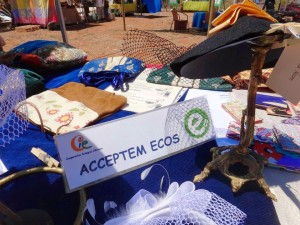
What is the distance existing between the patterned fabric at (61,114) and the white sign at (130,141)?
0.34 meters

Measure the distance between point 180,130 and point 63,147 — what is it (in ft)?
1.32

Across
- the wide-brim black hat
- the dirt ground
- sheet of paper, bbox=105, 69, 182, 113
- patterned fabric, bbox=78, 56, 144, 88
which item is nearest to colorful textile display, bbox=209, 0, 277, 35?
the wide-brim black hat

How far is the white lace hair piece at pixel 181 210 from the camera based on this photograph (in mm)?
607

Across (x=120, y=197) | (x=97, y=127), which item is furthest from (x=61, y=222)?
(x=97, y=127)

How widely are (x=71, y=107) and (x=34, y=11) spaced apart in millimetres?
6334

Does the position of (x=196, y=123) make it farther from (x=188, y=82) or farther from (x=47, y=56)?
(x=47, y=56)

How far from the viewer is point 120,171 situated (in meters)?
0.80

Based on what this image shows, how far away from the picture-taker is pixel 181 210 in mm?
618

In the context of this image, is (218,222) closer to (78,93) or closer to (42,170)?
(42,170)

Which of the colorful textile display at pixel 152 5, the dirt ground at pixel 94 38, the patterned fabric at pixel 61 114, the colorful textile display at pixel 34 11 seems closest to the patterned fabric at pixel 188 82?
the patterned fabric at pixel 61 114

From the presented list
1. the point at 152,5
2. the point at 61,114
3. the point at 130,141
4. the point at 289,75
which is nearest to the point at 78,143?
the point at 130,141

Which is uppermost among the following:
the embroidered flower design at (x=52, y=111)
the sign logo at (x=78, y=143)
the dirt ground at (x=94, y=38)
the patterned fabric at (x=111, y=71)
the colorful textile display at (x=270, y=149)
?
the sign logo at (x=78, y=143)

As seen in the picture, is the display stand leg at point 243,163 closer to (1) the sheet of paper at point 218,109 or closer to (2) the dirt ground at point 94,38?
(1) the sheet of paper at point 218,109

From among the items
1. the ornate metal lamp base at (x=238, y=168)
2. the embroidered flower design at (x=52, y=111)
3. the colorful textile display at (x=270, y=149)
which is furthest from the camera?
the embroidered flower design at (x=52, y=111)
